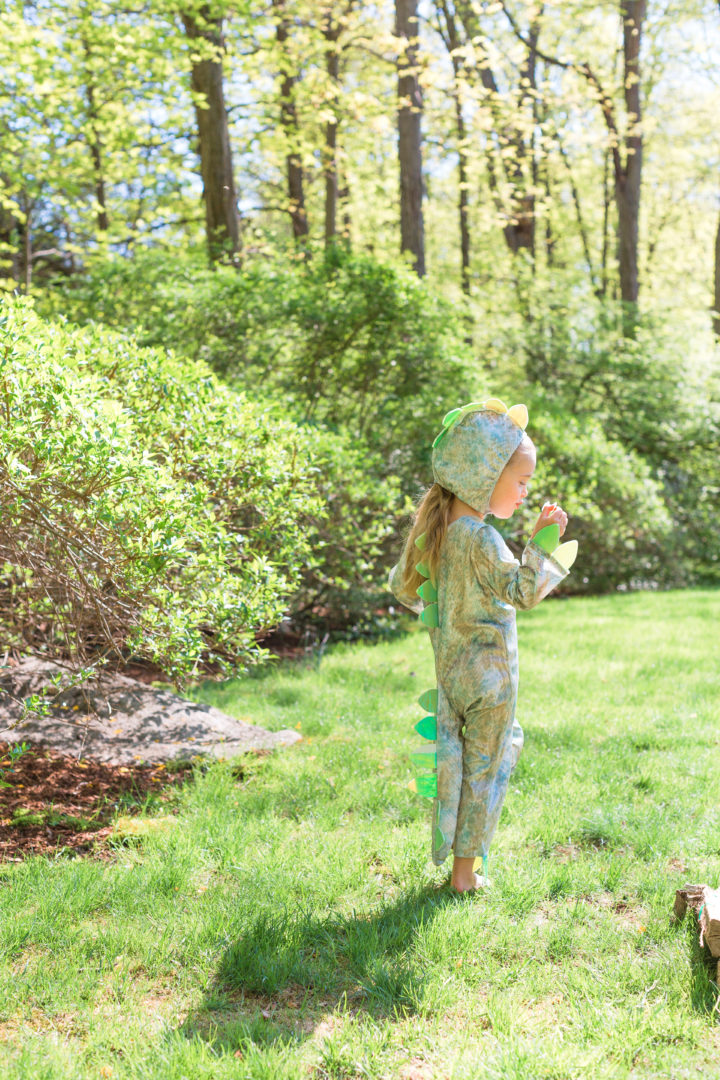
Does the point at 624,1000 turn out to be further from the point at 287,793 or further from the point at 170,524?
the point at 170,524

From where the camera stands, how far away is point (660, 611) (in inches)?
378

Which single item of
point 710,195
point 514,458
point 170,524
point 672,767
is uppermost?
point 710,195

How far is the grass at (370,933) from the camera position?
7.73 feet

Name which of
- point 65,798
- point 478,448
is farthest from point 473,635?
point 65,798

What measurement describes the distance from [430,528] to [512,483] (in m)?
0.36

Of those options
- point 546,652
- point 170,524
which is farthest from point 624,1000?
point 546,652

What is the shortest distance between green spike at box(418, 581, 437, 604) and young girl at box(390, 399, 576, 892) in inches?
2.6

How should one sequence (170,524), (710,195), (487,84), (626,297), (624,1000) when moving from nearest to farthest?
(624,1000), (170,524), (626,297), (487,84), (710,195)

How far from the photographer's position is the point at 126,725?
5059 millimetres

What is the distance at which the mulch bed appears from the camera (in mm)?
3730

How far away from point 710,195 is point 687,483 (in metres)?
21.7

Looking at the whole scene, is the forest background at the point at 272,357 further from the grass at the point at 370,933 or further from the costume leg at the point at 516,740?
the costume leg at the point at 516,740

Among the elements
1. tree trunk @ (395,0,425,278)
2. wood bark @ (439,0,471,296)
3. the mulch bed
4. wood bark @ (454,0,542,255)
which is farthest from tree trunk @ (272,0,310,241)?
the mulch bed

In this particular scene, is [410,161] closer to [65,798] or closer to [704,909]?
[65,798]
